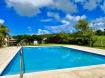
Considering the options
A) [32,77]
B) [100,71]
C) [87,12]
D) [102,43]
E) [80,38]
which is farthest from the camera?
[87,12]

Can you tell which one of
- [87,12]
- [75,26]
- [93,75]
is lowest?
[93,75]

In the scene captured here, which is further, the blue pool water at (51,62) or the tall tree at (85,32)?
the tall tree at (85,32)

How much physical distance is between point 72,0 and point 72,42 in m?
9.84

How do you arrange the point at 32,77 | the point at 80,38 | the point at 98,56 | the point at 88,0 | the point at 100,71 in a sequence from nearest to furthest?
1. the point at 32,77
2. the point at 100,71
3. the point at 98,56
4. the point at 80,38
5. the point at 88,0

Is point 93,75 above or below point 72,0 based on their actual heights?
below

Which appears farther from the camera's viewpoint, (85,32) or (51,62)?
(85,32)

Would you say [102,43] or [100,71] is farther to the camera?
[102,43]

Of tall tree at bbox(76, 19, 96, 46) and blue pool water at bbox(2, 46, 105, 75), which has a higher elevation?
tall tree at bbox(76, 19, 96, 46)

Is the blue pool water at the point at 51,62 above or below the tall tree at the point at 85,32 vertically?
below

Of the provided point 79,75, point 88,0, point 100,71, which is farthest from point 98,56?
point 88,0

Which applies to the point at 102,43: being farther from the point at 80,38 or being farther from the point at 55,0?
the point at 55,0

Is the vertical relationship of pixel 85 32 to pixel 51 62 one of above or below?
above

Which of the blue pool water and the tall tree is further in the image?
the tall tree

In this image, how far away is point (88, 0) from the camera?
33594 mm
